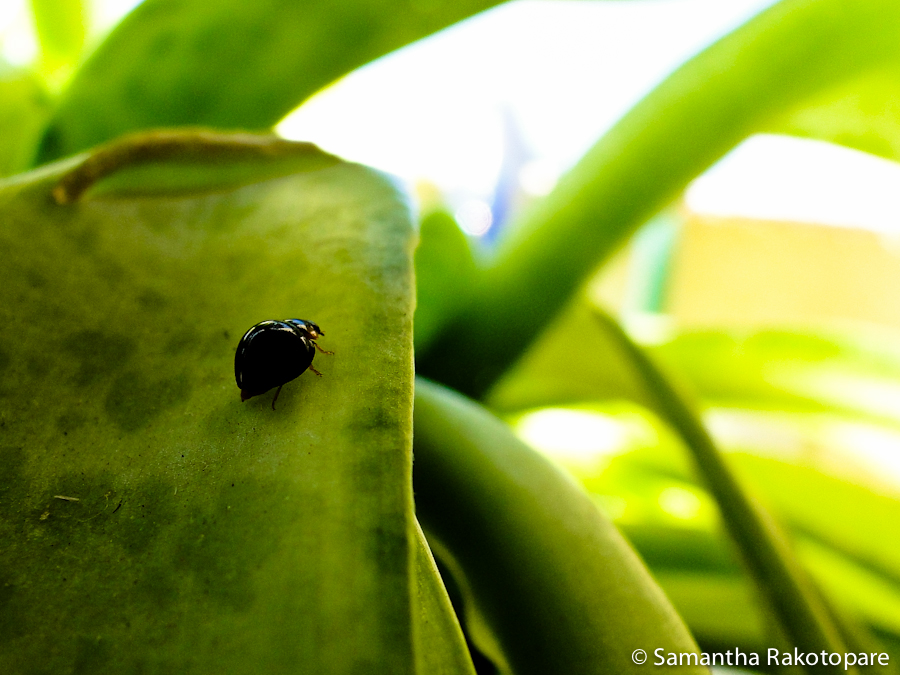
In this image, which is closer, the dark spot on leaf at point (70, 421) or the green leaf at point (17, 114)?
the dark spot on leaf at point (70, 421)

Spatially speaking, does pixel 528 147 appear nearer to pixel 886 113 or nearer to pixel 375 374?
pixel 886 113

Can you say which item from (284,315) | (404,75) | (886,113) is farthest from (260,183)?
(404,75)

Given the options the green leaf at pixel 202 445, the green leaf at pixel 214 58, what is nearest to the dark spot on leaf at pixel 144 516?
the green leaf at pixel 202 445

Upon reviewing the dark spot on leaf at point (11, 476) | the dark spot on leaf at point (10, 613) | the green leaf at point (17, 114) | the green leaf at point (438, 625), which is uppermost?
the green leaf at point (17, 114)

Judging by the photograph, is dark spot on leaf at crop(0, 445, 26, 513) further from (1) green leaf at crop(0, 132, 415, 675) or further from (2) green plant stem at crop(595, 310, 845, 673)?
(2) green plant stem at crop(595, 310, 845, 673)

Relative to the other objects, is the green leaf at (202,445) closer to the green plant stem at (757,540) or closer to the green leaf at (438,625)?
the green leaf at (438,625)

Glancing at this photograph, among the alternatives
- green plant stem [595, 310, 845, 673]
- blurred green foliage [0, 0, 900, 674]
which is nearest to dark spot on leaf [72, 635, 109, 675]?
blurred green foliage [0, 0, 900, 674]
